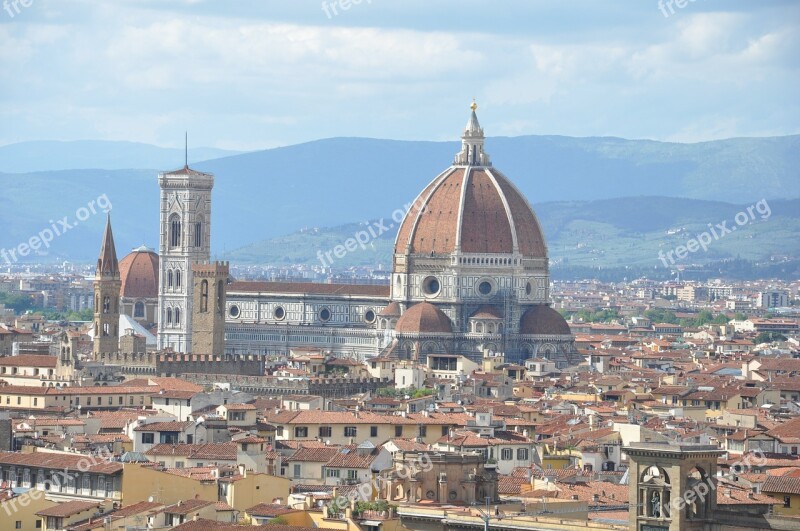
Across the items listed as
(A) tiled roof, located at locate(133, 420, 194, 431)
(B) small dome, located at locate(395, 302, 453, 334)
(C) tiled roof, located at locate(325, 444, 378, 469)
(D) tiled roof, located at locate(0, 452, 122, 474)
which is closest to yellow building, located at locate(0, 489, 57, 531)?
(D) tiled roof, located at locate(0, 452, 122, 474)

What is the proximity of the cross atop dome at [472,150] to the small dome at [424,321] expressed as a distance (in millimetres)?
14302

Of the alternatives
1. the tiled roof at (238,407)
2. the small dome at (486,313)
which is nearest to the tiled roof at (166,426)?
the tiled roof at (238,407)

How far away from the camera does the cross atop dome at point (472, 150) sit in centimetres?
16200

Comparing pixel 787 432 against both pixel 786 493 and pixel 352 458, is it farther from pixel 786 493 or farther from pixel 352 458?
pixel 786 493

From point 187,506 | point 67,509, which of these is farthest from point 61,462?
point 187,506

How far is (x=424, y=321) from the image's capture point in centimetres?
14850

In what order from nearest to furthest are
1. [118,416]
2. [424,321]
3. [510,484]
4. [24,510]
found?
[24,510] < [510,484] < [118,416] < [424,321]

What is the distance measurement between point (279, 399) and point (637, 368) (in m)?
43.5

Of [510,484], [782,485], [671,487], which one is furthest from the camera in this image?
Answer: [510,484]

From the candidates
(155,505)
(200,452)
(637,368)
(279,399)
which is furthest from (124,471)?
(637,368)

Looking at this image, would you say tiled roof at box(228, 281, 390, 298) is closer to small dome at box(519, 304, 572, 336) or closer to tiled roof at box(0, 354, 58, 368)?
small dome at box(519, 304, 572, 336)

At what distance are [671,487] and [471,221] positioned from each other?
111 metres

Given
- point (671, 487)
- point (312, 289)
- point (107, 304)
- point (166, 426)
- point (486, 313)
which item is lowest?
point (671, 487)

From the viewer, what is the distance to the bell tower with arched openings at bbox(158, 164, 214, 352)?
156 metres
